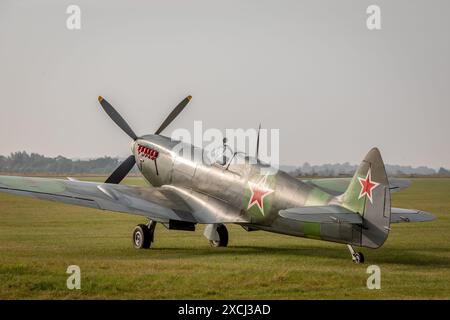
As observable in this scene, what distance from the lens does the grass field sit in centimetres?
1079

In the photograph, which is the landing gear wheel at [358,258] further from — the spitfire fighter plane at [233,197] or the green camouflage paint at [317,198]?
the green camouflage paint at [317,198]

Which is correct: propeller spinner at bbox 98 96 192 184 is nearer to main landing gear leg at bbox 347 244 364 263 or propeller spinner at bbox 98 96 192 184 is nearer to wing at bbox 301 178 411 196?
wing at bbox 301 178 411 196

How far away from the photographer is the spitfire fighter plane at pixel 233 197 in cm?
1302

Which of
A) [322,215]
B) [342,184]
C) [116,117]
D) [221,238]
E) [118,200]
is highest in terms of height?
[116,117]

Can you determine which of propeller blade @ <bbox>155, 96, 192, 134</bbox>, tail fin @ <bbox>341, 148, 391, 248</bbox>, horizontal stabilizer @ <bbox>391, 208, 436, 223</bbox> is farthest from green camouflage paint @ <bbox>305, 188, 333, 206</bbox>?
propeller blade @ <bbox>155, 96, 192, 134</bbox>

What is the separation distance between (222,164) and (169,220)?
1672 mm

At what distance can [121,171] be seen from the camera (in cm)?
2005

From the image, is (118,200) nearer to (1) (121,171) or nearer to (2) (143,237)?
(2) (143,237)

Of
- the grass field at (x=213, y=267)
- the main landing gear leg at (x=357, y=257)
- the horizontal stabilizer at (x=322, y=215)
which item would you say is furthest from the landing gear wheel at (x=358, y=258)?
the horizontal stabilizer at (x=322, y=215)

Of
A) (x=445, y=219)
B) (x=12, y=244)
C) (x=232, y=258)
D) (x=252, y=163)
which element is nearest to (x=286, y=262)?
(x=232, y=258)

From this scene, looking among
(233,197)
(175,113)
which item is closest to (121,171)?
(175,113)

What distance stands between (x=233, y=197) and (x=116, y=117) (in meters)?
6.06

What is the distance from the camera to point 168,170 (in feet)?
60.6
